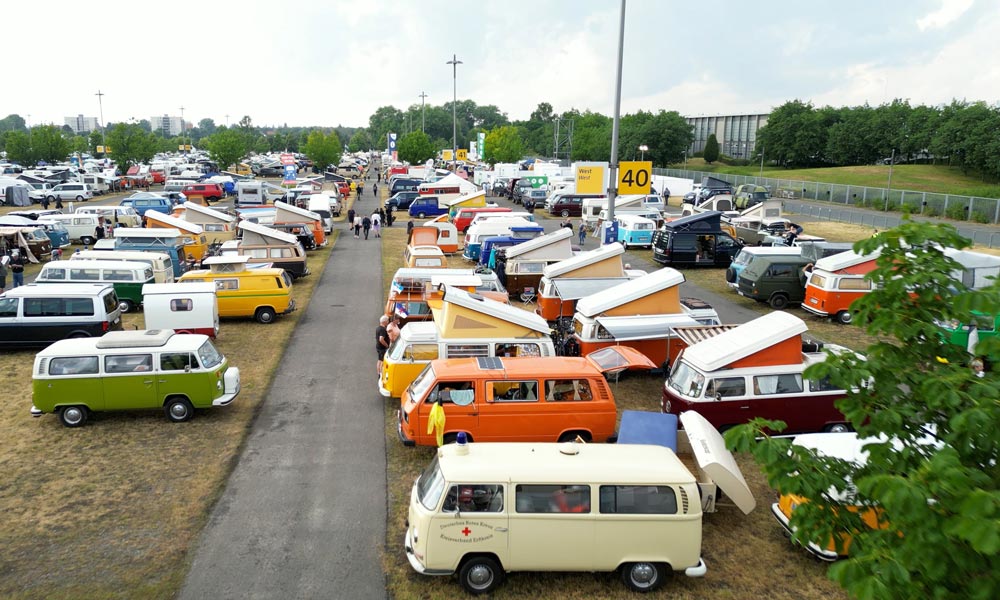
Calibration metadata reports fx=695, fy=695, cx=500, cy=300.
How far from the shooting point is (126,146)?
71875mm

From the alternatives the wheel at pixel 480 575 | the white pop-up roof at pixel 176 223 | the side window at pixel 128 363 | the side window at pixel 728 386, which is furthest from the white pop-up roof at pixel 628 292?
the white pop-up roof at pixel 176 223

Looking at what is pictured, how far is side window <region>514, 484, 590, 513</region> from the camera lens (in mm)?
8383

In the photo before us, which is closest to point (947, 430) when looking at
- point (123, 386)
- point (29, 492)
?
point (29, 492)

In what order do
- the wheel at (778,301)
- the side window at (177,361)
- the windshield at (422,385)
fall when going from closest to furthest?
1. the windshield at (422,385)
2. the side window at (177,361)
3. the wheel at (778,301)

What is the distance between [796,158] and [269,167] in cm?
6821

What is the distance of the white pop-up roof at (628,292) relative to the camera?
16547 millimetres

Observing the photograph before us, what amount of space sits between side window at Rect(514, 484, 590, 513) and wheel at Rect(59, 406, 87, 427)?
957 cm

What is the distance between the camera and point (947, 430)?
171 inches

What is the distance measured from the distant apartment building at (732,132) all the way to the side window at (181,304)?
93608 millimetres

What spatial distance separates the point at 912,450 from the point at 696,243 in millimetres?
27096

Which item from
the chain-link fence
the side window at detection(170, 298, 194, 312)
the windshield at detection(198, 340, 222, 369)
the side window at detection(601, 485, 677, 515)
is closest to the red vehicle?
the side window at detection(601, 485, 677, 515)

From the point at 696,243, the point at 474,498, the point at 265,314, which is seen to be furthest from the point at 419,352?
the point at 696,243

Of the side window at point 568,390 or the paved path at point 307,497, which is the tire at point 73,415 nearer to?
the paved path at point 307,497

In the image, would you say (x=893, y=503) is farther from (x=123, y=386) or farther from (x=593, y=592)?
(x=123, y=386)
